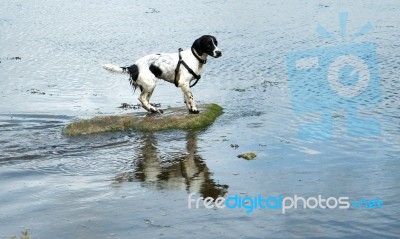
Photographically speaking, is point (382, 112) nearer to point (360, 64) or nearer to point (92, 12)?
point (360, 64)

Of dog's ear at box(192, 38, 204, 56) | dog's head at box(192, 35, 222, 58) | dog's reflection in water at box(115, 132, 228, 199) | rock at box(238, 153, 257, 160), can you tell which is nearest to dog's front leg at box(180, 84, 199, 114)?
dog's ear at box(192, 38, 204, 56)

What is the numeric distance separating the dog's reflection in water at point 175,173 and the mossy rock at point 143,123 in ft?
4.87

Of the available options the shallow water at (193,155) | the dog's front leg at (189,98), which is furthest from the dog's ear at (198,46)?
the shallow water at (193,155)

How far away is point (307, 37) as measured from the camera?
94.0ft

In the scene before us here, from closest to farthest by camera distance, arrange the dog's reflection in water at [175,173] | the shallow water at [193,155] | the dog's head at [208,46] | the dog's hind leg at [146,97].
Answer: the shallow water at [193,155] → the dog's reflection in water at [175,173] → the dog's head at [208,46] → the dog's hind leg at [146,97]

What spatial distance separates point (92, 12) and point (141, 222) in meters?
36.1

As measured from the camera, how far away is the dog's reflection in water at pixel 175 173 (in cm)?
1004

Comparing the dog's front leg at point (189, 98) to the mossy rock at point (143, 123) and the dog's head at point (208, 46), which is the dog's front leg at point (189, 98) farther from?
the dog's head at point (208, 46)

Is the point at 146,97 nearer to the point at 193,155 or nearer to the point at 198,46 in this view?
the point at 198,46

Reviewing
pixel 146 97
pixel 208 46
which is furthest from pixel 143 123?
pixel 208 46

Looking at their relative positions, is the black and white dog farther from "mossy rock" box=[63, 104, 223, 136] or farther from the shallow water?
the shallow water

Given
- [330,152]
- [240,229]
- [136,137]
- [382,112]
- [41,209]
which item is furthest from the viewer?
[382,112]

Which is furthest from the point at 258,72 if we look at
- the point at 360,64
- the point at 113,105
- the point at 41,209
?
the point at 41,209

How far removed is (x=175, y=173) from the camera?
429 inches
